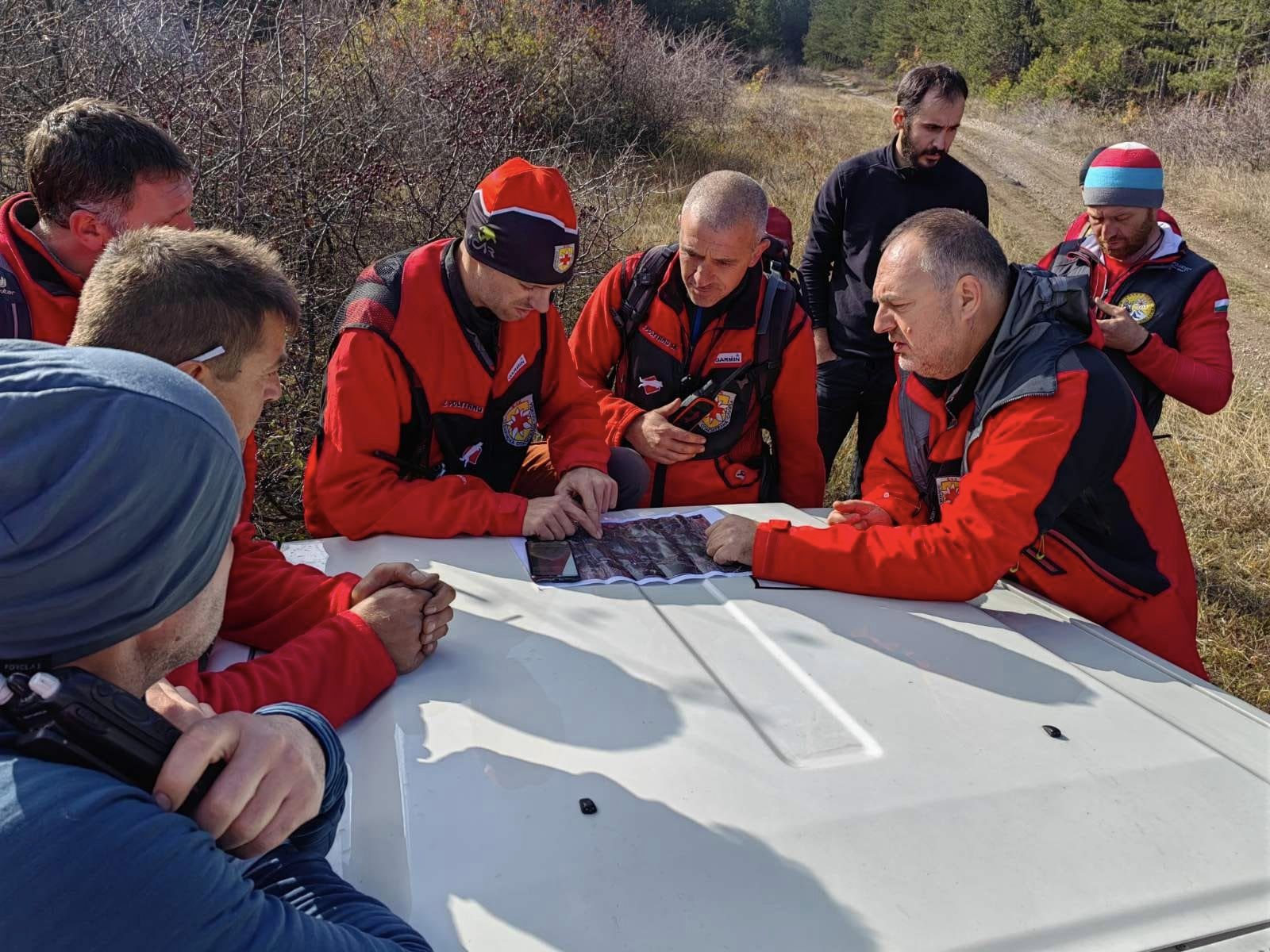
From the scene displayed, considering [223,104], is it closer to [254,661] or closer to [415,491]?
[415,491]

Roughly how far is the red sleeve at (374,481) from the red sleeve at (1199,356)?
2.24 m

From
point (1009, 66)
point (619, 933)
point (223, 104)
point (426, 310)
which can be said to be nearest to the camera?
point (619, 933)

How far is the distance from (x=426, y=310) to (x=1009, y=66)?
39.9m

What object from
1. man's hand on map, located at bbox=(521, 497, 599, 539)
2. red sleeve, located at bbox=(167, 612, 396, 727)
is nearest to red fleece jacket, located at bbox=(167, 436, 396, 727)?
red sleeve, located at bbox=(167, 612, 396, 727)

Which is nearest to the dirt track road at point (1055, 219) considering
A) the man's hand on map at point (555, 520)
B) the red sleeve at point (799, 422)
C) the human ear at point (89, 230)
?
the red sleeve at point (799, 422)

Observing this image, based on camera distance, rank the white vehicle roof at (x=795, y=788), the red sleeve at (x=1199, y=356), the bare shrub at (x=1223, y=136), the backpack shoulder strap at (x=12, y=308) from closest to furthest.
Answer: the white vehicle roof at (x=795, y=788) → the backpack shoulder strap at (x=12, y=308) → the red sleeve at (x=1199, y=356) → the bare shrub at (x=1223, y=136)

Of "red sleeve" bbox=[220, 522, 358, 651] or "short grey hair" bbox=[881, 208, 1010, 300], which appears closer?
"red sleeve" bbox=[220, 522, 358, 651]

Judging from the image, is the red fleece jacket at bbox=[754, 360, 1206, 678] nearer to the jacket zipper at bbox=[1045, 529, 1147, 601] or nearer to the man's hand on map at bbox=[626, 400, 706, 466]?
the jacket zipper at bbox=[1045, 529, 1147, 601]

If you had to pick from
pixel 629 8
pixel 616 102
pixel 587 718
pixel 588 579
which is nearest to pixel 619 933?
pixel 587 718

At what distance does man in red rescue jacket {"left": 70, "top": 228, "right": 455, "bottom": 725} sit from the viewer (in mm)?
1623

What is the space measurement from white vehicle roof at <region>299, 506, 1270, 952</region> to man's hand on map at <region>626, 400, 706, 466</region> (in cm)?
128

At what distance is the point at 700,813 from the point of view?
1384 millimetres

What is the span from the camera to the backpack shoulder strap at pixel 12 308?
7.06 ft

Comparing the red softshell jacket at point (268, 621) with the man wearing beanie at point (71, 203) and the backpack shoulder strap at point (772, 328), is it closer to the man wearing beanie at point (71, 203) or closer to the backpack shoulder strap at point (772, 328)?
the man wearing beanie at point (71, 203)
